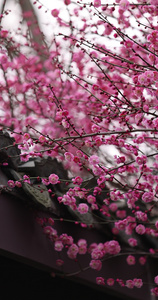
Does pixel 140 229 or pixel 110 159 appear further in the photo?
pixel 110 159

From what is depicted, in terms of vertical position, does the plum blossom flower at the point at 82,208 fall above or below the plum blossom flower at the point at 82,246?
above

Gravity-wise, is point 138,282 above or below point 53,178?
below

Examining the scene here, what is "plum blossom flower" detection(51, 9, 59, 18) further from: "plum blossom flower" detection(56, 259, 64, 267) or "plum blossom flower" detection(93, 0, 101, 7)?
"plum blossom flower" detection(56, 259, 64, 267)

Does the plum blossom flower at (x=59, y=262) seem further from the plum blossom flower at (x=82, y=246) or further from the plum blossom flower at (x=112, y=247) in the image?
the plum blossom flower at (x=112, y=247)

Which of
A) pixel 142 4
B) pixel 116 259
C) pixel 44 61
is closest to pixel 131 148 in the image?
pixel 116 259

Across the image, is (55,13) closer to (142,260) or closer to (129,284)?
(142,260)

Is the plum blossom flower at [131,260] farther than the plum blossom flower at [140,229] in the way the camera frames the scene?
Yes

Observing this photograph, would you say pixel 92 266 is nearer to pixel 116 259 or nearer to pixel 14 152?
pixel 116 259

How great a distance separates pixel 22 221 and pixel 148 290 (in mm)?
1897

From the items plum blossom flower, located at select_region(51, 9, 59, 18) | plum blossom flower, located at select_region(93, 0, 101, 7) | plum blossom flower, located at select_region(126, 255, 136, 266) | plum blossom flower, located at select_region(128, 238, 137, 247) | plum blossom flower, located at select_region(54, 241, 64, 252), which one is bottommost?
plum blossom flower, located at select_region(54, 241, 64, 252)

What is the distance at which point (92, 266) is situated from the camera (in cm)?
346

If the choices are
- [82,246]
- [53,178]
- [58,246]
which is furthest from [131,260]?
[53,178]

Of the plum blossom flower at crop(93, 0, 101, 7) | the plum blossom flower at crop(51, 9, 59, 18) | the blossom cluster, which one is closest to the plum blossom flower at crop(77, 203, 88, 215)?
the blossom cluster

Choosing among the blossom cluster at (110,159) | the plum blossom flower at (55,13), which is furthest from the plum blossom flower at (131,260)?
the plum blossom flower at (55,13)
